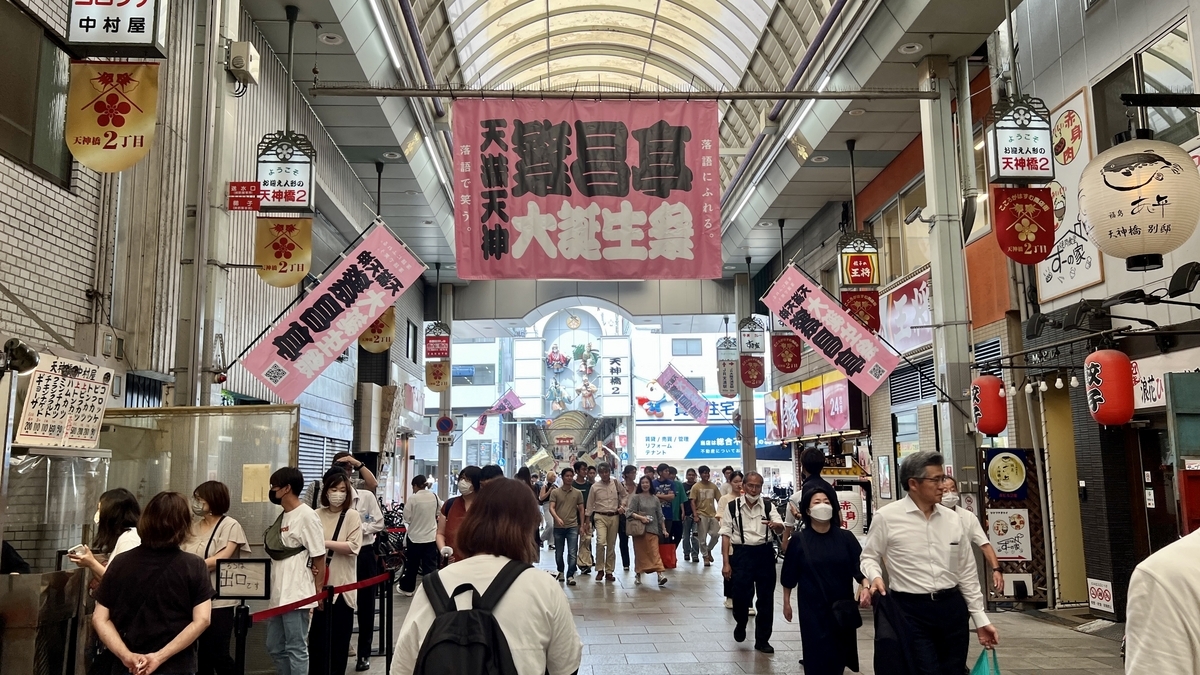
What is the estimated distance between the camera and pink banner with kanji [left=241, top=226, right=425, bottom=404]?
752 cm

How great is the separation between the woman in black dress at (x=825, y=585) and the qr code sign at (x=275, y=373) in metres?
4.33

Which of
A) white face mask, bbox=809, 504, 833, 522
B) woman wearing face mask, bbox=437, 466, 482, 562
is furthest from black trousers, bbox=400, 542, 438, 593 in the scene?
white face mask, bbox=809, 504, 833, 522

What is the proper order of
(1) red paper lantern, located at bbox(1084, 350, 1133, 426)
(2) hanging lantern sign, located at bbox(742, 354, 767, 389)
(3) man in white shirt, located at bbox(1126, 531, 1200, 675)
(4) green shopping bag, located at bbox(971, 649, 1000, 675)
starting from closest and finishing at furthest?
(3) man in white shirt, located at bbox(1126, 531, 1200, 675)
(4) green shopping bag, located at bbox(971, 649, 1000, 675)
(1) red paper lantern, located at bbox(1084, 350, 1133, 426)
(2) hanging lantern sign, located at bbox(742, 354, 767, 389)

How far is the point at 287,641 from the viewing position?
5418 millimetres

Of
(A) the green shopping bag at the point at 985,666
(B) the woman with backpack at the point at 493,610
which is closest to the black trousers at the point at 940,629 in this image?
(A) the green shopping bag at the point at 985,666

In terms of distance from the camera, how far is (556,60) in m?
15.6

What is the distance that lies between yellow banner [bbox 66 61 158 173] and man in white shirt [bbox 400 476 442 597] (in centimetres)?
591

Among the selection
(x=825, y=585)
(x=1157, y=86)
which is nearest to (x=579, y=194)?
(x=825, y=585)

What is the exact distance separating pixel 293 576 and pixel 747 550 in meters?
4.00

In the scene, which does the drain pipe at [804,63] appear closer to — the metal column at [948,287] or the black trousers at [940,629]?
the metal column at [948,287]

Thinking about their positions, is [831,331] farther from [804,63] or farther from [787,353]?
[787,353]

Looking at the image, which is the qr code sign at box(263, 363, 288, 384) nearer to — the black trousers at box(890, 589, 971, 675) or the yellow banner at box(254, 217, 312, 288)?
the yellow banner at box(254, 217, 312, 288)

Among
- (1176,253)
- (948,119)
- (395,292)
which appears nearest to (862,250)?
(948,119)

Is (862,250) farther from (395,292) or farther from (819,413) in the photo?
(395,292)
